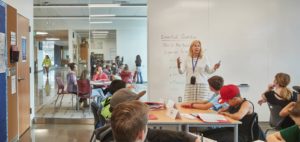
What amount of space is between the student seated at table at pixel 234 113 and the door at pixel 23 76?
3.21 m

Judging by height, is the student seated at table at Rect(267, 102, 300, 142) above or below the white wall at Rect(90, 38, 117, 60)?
below

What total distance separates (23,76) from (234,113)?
3.62 m

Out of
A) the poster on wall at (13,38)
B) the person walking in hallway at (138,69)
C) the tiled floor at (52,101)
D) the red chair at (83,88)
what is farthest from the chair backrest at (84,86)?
the poster on wall at (13,38)

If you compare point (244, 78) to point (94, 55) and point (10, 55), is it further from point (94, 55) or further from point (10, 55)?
point (10, 55)

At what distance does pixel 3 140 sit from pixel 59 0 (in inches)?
143

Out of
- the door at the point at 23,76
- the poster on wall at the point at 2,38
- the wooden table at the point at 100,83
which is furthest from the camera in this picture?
the wooden table at the point at 100,83

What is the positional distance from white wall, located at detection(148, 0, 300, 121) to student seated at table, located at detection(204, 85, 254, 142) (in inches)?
92.6

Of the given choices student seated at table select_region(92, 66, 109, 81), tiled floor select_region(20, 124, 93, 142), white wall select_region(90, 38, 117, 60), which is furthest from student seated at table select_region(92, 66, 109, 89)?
tiled floor select_region(20, 124, 93, 142)

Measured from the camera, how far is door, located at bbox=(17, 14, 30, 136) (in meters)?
4.95

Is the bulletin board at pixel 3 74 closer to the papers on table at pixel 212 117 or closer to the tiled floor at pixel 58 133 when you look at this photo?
Answer: the tiled floor at pixel 58 133

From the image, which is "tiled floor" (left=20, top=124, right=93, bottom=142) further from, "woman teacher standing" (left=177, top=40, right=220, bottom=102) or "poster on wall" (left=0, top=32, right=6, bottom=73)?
"woman teacher standing" (left=177, top=40, right=220, bottom=102)

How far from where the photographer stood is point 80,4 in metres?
6.64

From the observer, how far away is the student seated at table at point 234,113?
9.94 ft

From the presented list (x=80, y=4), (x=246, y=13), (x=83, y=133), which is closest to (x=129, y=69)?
(x=80, y=4)
